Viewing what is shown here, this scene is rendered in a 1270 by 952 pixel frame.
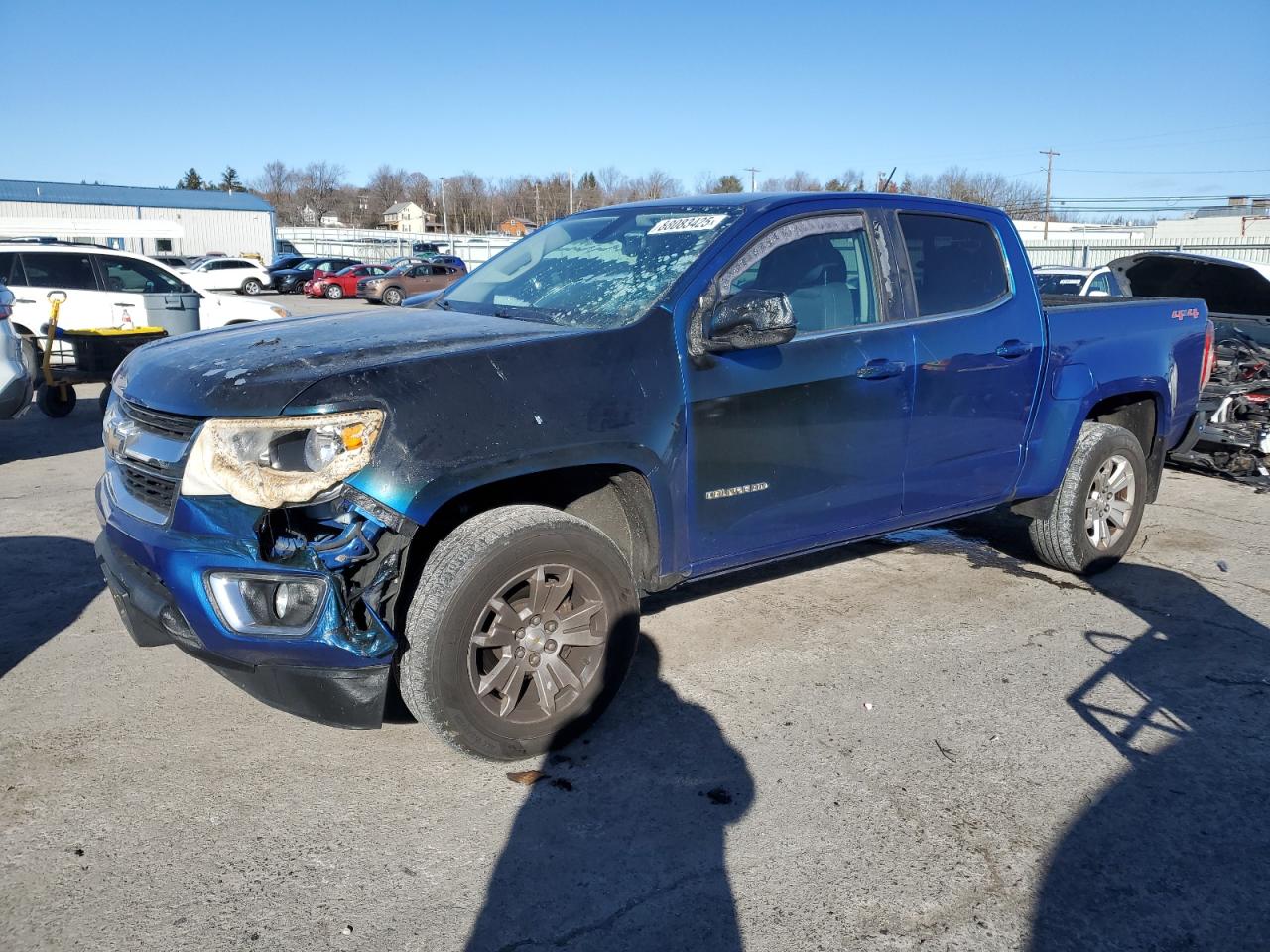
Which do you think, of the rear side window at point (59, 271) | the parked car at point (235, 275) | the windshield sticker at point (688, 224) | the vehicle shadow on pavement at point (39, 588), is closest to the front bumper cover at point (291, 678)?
the vehicle shadow on pavement at point (39, 588)

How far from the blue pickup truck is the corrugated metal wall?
178 ft

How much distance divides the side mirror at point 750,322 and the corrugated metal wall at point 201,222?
179ft

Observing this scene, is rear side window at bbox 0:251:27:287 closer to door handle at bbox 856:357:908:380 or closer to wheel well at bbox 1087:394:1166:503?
door handle at bbox 856:357:908:380

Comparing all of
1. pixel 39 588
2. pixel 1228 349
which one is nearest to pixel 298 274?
pixel 1228 349

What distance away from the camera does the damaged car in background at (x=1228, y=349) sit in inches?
313

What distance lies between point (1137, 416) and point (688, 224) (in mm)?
3248

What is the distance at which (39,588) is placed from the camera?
4992 millimetres

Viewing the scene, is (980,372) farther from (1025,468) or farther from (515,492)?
(515,492)

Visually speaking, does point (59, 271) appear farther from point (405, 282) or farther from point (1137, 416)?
point (405, 282)

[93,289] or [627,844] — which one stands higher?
[93,289]

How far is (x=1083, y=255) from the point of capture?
1115 inches

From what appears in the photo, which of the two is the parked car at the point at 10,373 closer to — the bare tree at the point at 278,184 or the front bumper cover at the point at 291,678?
the front bumper cover at the point at 291,678

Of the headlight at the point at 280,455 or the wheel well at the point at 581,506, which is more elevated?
the headlight at the point at 280,455

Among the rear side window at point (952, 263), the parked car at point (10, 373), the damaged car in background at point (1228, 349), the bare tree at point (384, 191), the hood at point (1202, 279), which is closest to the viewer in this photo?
the rear side window at point (952, 263)
